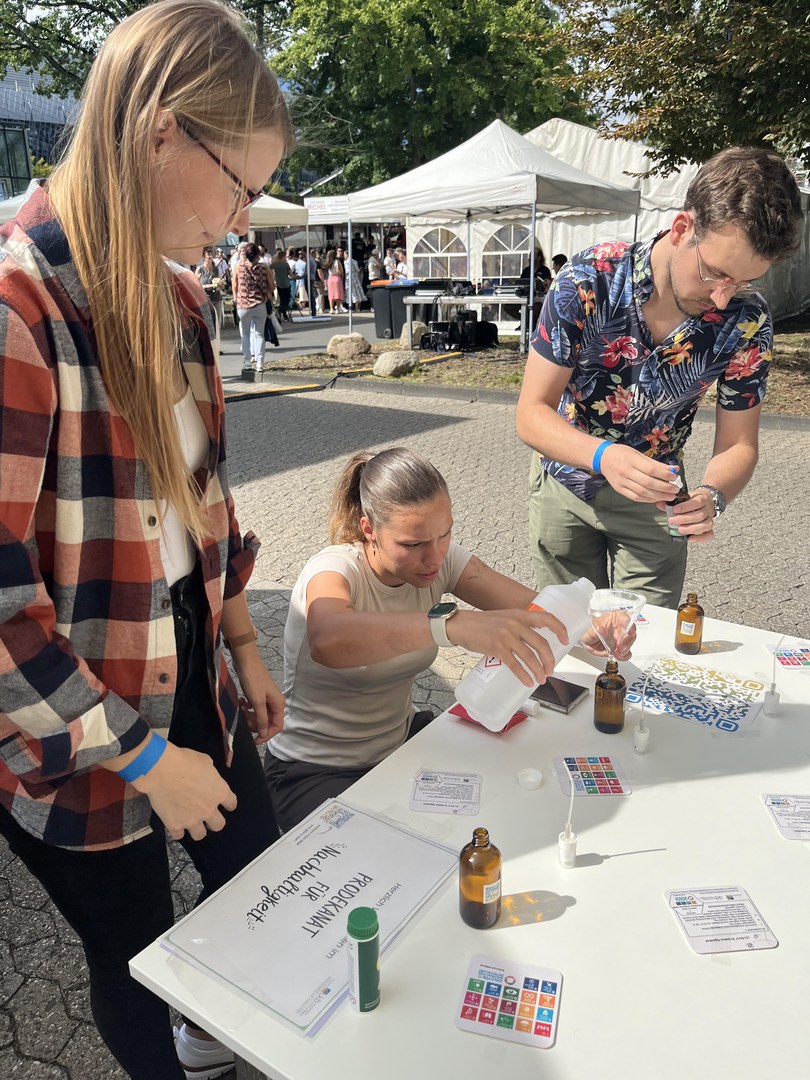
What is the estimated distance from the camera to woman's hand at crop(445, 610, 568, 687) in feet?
4.99

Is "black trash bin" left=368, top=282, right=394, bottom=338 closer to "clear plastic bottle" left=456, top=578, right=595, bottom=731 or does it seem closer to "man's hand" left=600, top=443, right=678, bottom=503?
"man's hand" left=600, top=443, right=678, bottom=503

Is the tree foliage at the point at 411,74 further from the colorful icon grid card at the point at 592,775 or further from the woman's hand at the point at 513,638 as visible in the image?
the colorful icon grid card at the point at 592,775

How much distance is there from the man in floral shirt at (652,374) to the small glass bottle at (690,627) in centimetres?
19

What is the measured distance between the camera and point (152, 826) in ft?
4.50

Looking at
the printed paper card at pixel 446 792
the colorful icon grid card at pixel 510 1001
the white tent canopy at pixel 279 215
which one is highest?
the white tent canopy at pixel 279 215

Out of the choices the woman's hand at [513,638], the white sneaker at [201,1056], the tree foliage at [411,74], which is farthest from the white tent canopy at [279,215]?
the white sneaker at [201,1056]

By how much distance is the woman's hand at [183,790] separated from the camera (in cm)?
115

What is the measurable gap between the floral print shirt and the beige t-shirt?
0.82 m

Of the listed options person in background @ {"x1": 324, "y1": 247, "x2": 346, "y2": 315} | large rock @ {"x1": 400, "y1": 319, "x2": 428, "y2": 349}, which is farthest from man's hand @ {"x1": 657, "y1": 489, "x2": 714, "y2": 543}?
person in background @ {"x1": 324, "y1": 247, "x2": 346, "y2": 315}

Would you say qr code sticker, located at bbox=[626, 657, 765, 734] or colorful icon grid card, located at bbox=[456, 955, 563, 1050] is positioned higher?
colorful icon grid card, located at bbox=[456, 955, 563, 1050]

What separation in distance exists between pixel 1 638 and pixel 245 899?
0.59m

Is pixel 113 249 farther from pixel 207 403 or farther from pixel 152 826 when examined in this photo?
pixel 152 826

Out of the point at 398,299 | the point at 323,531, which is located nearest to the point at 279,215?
the point at 398,299

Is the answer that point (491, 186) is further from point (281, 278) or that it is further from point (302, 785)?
point (302, 785)
